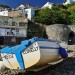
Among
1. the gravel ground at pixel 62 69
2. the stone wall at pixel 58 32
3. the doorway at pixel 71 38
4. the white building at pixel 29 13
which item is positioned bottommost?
the gravel ground at pixel 62 69

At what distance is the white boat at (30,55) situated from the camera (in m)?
15.0

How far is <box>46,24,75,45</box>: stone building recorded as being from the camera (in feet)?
107

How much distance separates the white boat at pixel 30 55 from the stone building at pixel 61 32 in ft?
53.9

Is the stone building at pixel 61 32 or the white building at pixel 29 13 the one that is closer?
the stone building at pixel 61 32

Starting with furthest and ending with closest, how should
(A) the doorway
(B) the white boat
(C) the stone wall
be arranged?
(A) the doorway, (C) the stone wall, (B) the white boat

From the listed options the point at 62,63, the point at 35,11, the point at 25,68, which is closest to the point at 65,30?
the point at 35,11

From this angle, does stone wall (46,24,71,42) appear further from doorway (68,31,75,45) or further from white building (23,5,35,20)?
white building (23,5,35,20)

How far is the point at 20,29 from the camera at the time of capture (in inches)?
1412

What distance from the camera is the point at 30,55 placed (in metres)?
15.0

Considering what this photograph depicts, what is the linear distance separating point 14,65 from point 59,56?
2.96 m

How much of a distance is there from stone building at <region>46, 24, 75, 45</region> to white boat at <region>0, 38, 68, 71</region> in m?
16.4

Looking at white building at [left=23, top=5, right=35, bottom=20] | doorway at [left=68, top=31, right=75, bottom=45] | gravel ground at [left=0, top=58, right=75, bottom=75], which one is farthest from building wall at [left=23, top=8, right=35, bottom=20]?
gravel ground at [left=0, top=58, right=75, bottom=75]

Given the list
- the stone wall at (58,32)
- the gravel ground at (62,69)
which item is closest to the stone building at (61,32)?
the stone wall at (58,32)

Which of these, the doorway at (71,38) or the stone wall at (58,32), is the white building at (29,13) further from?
the stone wall at (58,32)
